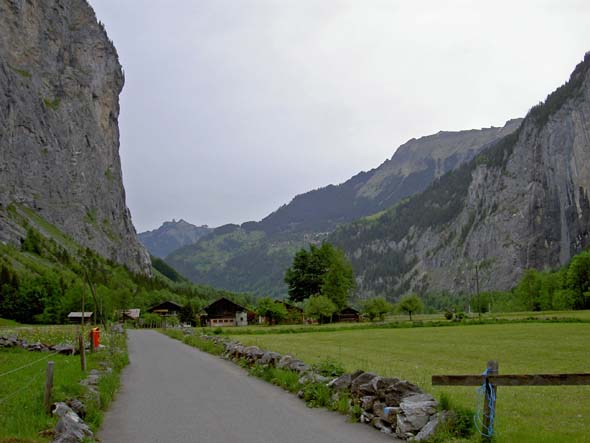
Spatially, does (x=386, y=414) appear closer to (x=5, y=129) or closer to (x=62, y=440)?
(x=62, y=440)

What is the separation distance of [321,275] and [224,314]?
22054 millimetres

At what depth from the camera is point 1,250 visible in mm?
123875

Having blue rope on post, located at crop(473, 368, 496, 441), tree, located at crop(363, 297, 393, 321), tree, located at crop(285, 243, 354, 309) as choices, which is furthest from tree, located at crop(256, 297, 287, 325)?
blue rope on post, located at crop(473, 368, 496, 441)

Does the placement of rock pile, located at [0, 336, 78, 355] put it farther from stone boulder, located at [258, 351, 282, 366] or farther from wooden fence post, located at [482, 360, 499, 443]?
wooden fence post, located at [482, 360, 499, 443]

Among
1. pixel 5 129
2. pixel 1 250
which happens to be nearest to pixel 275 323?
pixel 1 250

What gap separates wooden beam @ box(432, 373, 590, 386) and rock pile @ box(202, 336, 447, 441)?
0.90 m

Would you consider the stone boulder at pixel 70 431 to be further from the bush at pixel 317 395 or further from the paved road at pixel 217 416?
the bush at pixel 317 395

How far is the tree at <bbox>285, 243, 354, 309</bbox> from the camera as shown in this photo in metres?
107

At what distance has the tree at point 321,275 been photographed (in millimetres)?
107438

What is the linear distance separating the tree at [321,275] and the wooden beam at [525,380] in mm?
97283

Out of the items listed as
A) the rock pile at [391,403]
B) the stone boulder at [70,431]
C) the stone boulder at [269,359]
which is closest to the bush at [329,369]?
the rock pile at [391,403]

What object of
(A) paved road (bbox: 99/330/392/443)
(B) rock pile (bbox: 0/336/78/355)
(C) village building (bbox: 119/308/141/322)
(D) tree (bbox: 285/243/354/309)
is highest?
(D) tree (bbox: 285/243/354/309)

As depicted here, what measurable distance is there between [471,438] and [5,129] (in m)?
185

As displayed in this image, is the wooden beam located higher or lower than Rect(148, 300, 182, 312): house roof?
lower
